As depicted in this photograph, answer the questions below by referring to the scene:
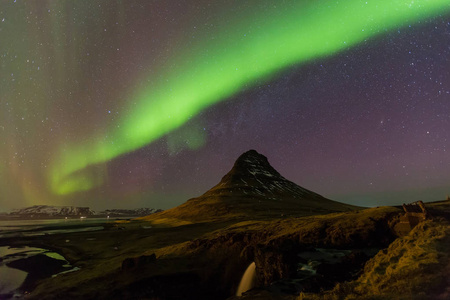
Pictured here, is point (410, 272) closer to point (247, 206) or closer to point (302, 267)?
point (302, 267)

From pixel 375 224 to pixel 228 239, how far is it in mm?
20514

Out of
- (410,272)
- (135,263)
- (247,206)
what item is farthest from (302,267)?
(247,206)

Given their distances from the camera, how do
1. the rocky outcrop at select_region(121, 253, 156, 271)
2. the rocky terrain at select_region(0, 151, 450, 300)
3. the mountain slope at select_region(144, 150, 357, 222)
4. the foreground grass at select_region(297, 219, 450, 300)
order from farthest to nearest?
1. the mountain slope at select_region(144, 150, 357, 222)
2. the rocky outcrop at select_region(121, 253, 156, 271)
3. the rocky terrain at select_region(0, 151, 450, 300)
4. the foreground grass at select_region(297, 219, 450, 300)

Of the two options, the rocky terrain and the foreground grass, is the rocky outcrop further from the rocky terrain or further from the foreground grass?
the foreground grass

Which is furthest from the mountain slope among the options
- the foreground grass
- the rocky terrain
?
the foreground grass

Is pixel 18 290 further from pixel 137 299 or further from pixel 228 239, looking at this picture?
pixel 228 239

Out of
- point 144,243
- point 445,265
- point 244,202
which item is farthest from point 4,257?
point 244,202

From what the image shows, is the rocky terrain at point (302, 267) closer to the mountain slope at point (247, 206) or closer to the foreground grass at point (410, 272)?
the foreground grass at point (410, 272)

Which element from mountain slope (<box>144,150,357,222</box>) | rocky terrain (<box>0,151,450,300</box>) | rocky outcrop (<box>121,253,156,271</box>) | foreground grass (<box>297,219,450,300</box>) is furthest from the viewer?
mountain slope (<box>144,150,357,222</box>)

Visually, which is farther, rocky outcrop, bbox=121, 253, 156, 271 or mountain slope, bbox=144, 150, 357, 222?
mountain slope, bbox=144, 150, 357, 222

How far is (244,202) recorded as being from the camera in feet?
491

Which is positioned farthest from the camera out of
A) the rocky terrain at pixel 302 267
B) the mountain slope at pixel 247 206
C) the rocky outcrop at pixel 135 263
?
the mountain slope at pixel 247 206

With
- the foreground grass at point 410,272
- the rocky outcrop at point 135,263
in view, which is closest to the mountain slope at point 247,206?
the rocky outcrop at point 135,263

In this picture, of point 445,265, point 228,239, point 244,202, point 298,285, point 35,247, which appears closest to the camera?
point 445,265
